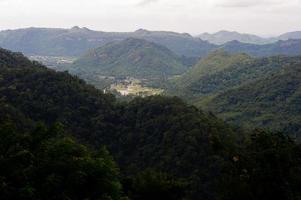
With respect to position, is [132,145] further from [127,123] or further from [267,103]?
[267,103]

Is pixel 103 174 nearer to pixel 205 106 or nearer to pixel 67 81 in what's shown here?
pixel 67 81

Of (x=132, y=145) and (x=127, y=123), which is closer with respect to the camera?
(x=132, y=145)

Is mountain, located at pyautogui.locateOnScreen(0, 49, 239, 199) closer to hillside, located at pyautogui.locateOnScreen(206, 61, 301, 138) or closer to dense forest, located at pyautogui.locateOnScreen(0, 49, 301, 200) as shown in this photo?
dense forest, located at pyautogui.locateOnScreen(0, 49, 301, 200)

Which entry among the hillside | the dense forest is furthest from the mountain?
the hillside

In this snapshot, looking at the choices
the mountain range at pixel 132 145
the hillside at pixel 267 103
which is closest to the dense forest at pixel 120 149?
the mountain range at pixel 132 145

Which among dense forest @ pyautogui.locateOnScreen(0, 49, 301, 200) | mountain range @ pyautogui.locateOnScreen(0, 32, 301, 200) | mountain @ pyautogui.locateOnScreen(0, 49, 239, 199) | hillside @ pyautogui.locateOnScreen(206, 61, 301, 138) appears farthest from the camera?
hillside @ pyautogui.locateOnScreen(206, 61, 301, 138)

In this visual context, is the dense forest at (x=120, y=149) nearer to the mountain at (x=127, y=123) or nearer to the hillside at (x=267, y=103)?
the mountain at (x=127, y=123)

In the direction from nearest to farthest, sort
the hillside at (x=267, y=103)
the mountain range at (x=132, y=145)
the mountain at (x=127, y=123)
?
the mountain range at (x=132, y=145)
the mountain at (x=127, y=123)
the hillside at (x=267, y=103)

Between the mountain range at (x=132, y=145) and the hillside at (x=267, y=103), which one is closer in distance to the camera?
the mountain range at (x=132, y=145)

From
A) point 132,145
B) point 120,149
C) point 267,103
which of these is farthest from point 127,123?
point 267,103
